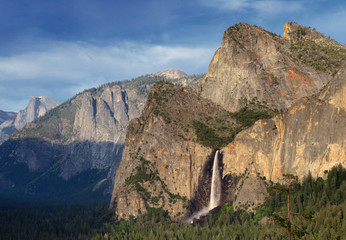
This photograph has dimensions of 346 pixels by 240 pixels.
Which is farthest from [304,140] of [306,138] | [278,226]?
[278,226]

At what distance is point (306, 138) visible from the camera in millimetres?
177500

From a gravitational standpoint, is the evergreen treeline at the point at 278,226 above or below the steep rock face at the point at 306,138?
below

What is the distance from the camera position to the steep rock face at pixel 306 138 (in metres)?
169

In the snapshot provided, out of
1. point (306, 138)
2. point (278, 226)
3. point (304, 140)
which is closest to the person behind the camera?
point (278, 226)

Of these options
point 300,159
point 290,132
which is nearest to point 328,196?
point 300,159

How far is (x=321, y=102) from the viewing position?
176 m

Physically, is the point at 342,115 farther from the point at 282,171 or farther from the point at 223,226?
the point at 223,226

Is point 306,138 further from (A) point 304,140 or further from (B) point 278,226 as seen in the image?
(B) point 278,226

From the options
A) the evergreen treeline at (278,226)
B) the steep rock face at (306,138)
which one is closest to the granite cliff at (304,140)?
the steep rock face at (306,138)

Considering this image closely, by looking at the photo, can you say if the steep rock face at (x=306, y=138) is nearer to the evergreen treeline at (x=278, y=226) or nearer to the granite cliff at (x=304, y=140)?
the granite cliff at (x=304, y=140)

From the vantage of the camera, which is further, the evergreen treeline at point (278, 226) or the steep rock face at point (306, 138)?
the steep rock face at point (306, 138)

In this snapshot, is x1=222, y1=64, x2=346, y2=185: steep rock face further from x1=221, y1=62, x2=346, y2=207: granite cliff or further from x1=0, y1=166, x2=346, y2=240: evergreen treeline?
x1=0, y1=166, x2=346, y2=240: evergreen treeline

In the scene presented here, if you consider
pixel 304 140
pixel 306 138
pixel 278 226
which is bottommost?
pixel 278 226

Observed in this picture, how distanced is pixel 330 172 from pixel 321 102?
26.6m
